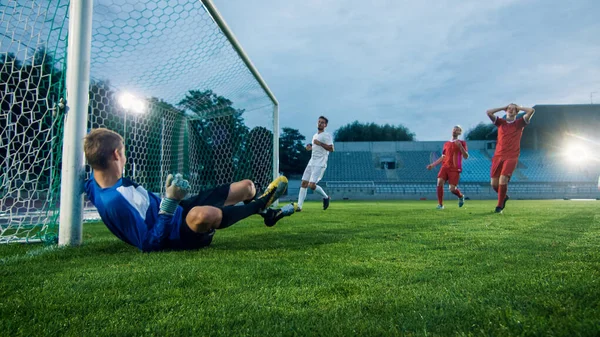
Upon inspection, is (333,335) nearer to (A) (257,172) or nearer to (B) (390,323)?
(B) (390,323)

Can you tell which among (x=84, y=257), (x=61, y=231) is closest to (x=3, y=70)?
(x=61, y=231)

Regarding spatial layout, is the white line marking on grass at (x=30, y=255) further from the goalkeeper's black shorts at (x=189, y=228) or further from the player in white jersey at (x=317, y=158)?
the player in white jersey at (x=317, y=158)

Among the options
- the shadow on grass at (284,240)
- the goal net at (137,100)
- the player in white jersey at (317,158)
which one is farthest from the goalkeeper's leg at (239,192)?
the player in white jersey at (317,158)

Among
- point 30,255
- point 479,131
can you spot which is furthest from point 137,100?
point 479,131

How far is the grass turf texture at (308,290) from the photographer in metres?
1.42

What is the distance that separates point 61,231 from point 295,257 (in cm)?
229

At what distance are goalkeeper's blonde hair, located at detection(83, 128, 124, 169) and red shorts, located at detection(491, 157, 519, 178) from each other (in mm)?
7117

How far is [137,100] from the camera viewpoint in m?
8.75

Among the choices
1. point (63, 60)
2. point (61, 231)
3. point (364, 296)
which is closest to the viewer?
point (364, 296)

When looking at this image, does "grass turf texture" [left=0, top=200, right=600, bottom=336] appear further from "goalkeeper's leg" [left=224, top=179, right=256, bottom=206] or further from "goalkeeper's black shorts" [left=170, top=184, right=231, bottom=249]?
"goalkeeper's leg" [left=224, top=179, right=256, bottom=206]

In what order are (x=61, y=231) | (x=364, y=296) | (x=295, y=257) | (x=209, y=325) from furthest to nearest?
(x=61, y=231)
(x=295, y=257)
(x=364, y=296)
(x=209, y=325)

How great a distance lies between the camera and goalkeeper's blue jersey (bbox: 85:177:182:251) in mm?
2785

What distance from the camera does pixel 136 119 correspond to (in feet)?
27.8

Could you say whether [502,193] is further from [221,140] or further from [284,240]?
[221,140]
